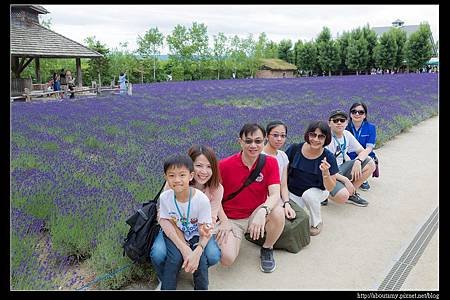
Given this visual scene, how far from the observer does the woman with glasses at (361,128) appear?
4.77m

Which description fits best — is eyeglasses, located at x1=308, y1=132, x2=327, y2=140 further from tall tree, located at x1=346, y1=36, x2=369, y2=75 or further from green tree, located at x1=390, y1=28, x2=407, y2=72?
green tree, located at x1=390, y1=28, x2=407, y2=72

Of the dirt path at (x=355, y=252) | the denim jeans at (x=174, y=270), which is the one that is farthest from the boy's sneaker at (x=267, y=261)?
the denim jeans at (x=174, y=270)

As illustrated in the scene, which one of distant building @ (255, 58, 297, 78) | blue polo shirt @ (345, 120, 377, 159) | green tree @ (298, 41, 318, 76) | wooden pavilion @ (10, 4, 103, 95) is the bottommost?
blue polo shirt @ (345, 120, 377, 159)

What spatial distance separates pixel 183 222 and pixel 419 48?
54680 millimetres

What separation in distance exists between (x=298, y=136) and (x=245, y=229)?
3718 millimetres

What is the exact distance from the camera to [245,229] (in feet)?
10.7

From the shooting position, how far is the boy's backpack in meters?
2.74

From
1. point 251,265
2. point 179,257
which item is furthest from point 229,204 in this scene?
point 179,257

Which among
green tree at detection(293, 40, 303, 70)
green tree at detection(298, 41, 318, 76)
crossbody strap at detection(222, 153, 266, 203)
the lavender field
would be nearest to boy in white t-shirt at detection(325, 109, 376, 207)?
crossbody strap at detection(222, 153, 266, 203)

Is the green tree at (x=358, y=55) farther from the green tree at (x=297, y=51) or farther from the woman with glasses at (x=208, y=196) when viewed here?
the woman with glasses at (x=208, y=196)

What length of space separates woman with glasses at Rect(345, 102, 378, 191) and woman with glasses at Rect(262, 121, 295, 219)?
151cm

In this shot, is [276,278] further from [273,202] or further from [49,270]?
[49,270]

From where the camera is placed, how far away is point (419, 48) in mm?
50000

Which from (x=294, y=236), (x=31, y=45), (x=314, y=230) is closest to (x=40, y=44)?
(x=31, y=45)
